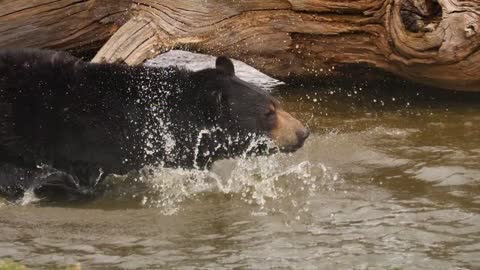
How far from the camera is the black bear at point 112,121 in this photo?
6.38 meters

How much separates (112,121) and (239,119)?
1015mm

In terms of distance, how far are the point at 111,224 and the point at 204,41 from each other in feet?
10.5

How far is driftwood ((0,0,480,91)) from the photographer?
25.8ft

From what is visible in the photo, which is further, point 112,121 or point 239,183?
point 239,183

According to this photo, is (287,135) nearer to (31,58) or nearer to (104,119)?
(104,119)

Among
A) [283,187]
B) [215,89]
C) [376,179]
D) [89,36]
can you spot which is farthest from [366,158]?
[89,36]

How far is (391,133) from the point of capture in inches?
304

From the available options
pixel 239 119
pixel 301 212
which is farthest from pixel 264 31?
pixel 301 212

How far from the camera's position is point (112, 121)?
6.40 meters

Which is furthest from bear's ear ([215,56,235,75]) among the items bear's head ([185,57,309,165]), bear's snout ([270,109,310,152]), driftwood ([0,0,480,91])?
driftwood ([0,0,480,91])

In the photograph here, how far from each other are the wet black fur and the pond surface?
229 mm

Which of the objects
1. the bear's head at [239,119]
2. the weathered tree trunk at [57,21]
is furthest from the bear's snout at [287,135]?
the weathered tree trunk at [57,21]

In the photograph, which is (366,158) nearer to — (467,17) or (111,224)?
(467,17)

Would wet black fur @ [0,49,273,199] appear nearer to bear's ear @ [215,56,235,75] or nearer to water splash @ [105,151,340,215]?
bear's ear @ [215,56,235,75]
